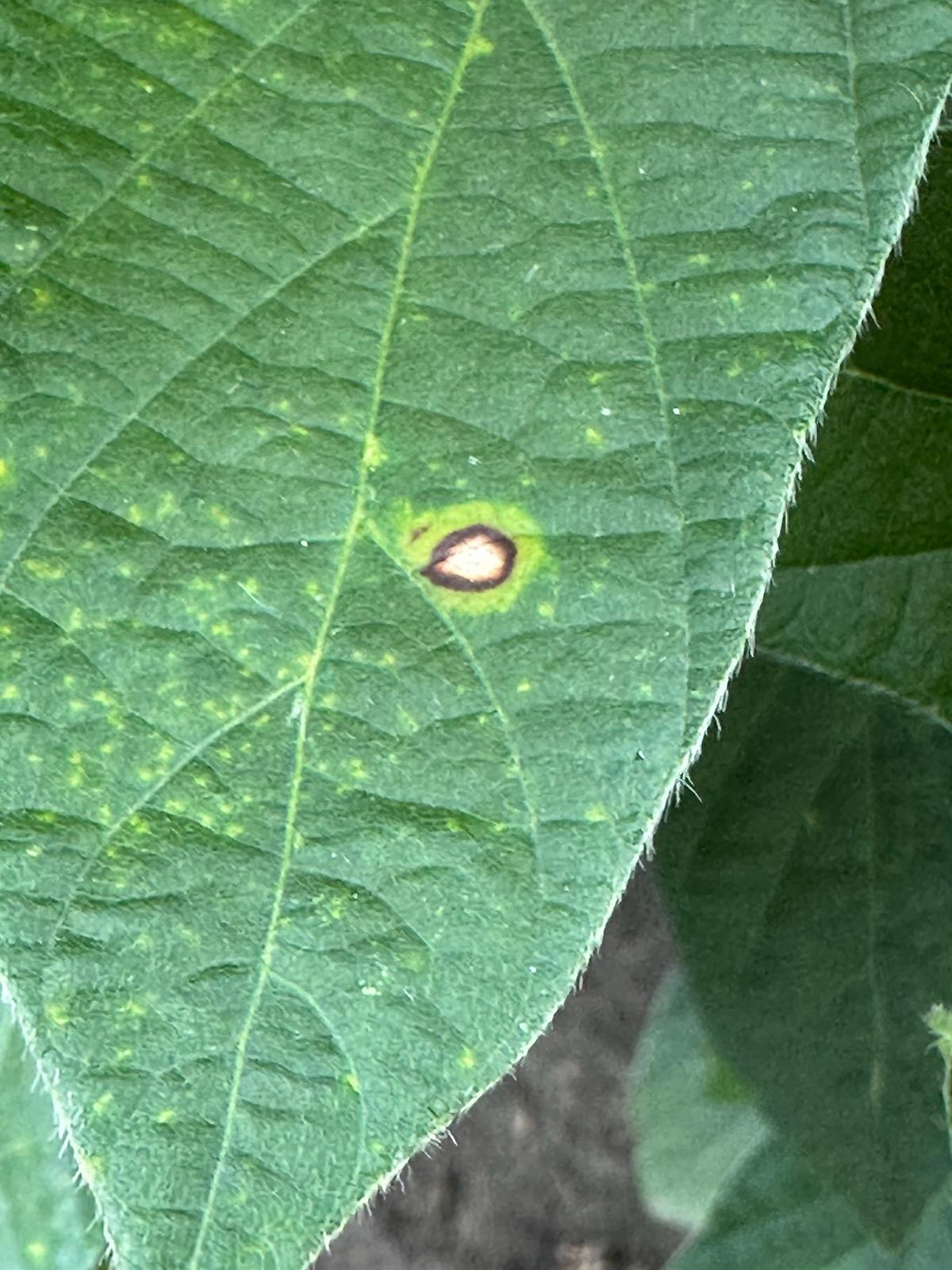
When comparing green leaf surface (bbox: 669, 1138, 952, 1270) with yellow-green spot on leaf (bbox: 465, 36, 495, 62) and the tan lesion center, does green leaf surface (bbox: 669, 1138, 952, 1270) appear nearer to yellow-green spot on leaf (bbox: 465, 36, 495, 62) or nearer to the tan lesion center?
the tan lesion center

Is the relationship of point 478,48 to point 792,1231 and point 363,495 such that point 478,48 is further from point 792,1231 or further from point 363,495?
point 792,1231

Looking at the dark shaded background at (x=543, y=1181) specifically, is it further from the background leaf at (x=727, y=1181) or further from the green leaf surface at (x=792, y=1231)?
the green leaf surface at (x=792, y=1231)

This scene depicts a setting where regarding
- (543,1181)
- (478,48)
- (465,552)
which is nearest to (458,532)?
(465,552)

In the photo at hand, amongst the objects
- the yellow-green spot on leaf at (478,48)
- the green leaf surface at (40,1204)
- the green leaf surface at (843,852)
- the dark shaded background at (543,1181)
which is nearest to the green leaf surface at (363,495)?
the yellow-green spot on leaf at (478,48)

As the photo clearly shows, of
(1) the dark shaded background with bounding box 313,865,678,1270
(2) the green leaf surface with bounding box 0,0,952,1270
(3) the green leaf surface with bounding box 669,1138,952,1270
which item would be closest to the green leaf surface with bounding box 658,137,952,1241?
(3) the green leaf surface with bounding box 669,1138,952,1270

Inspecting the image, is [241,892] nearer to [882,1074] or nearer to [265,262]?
[265,262]

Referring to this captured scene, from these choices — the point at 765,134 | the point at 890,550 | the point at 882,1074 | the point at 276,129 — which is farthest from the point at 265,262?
the point at 882,1074
